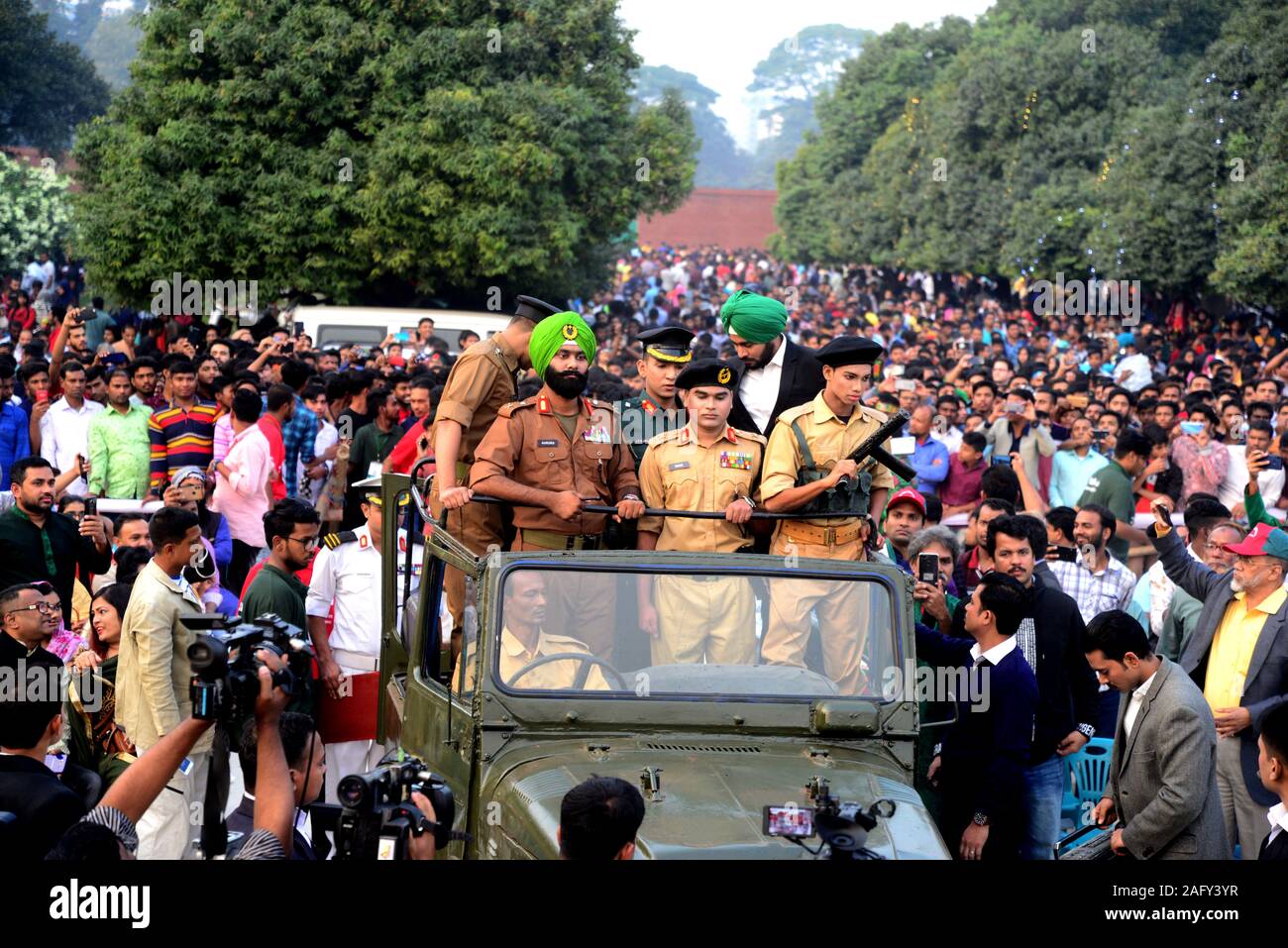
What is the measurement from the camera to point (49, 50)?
50.8m

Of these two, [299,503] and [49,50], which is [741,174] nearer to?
[49,50]

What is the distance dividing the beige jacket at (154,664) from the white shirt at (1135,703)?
4009 millimetres

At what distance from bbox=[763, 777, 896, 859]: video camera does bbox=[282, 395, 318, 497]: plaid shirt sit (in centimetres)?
879

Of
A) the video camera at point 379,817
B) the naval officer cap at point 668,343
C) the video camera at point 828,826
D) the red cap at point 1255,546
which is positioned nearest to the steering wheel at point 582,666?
the video camera at point 828,826

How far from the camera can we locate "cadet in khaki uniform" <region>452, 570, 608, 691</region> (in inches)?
248

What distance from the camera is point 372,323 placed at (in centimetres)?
2081

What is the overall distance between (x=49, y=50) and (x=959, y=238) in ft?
88.6

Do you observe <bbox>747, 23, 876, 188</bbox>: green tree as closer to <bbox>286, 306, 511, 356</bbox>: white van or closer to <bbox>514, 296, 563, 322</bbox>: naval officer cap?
<bbox>286, 306, 511, 356</bbox>: white van

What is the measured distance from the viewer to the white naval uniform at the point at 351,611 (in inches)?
361

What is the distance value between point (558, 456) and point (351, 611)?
2.19 m

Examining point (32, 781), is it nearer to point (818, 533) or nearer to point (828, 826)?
point (828, 826)

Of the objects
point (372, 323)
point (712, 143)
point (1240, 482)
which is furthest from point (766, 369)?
point (712, 143)

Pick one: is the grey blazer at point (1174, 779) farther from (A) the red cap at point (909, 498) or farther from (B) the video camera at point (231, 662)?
(B) the video camera at point (231, 662)
